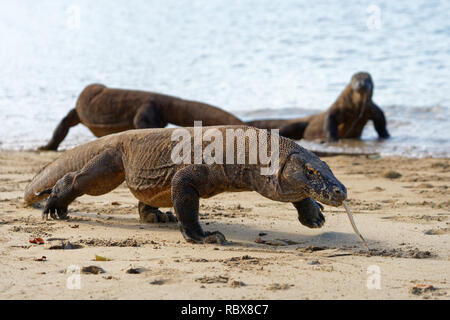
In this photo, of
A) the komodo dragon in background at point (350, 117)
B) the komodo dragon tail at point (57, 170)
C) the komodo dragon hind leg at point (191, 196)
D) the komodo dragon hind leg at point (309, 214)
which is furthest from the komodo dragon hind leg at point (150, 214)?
the komodo dragon in background at point (350, 117)

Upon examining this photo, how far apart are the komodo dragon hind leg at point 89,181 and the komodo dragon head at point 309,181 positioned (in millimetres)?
1738

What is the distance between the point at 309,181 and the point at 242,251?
0.72 metres

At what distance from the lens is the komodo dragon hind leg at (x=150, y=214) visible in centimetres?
620

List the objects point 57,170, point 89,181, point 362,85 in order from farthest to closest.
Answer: point 362,85, point 57,170, point 89,181

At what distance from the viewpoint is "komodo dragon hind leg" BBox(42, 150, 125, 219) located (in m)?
6.04

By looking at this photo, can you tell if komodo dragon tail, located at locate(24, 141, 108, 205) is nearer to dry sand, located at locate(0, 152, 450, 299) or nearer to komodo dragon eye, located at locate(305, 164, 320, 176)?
dry sand, located at locate(0, 152, 450, 299)

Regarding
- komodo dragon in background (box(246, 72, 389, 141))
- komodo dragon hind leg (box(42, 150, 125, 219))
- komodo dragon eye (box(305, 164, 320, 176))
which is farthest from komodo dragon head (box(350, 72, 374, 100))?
komodo dragon eye (box(305, 164, 320, 176))

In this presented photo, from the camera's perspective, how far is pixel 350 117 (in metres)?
13.4

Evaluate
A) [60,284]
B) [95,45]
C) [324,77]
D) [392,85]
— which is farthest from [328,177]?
[95,45]

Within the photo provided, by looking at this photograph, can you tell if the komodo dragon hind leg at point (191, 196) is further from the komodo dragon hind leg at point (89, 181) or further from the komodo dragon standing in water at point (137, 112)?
the komodo dragon standing in water at point (137, 112)

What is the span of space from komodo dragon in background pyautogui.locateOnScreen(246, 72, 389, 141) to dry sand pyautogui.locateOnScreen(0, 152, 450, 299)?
5.35 m

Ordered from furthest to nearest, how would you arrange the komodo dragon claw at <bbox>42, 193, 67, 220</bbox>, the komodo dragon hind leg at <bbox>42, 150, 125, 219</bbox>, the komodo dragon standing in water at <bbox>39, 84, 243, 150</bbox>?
the komodo dragon standing in water at <bbox>39, 84, 243, 150</bbox>, the komodo dragon claw at <bbox>42, 193, 67, 220</bbox>, the komodo dragon hind leg at <bbox>42, 150, 125, 219</bbox>

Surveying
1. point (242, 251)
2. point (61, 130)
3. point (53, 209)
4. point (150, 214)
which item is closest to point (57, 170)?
point (53, 209)

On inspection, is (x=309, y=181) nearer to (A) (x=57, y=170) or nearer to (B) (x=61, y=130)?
(A) (x=57, y=170)
